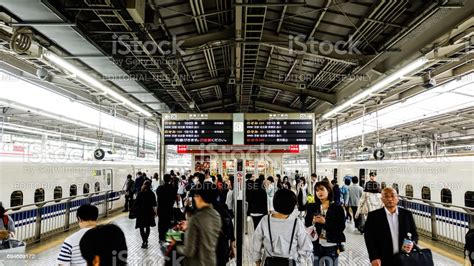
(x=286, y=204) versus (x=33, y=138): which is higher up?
(x=33, y=138)

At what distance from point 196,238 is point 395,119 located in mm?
12365

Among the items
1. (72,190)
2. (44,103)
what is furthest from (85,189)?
(44,103)

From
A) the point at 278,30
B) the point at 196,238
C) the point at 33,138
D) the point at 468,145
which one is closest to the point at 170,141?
the point at 278,30

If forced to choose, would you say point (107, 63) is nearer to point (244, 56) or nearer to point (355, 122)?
point (244, 56)

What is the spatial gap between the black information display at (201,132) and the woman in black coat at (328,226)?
5942 mm

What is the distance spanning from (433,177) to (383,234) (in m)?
7.17

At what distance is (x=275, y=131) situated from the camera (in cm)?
1016

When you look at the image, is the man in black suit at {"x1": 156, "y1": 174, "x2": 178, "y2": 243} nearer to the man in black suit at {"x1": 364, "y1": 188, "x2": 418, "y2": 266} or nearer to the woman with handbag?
the woman with handbag

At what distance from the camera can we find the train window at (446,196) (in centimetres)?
881

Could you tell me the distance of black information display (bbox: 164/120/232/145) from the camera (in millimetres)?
10156

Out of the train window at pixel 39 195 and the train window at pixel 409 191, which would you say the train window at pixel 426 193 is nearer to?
the train window at pixel 409 191

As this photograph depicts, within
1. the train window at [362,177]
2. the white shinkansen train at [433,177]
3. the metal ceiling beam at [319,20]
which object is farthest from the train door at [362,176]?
the metal ceiling beam at [319,20]

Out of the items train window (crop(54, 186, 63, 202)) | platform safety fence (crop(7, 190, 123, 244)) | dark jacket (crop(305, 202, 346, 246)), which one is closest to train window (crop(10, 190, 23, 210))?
platform safety fence (crop(7, 190, 123, 244))

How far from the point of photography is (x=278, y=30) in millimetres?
7625
